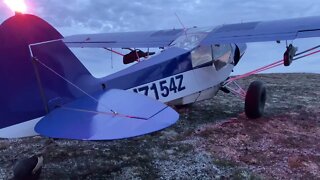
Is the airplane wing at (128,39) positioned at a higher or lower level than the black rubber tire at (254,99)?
higher

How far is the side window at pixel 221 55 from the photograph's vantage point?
9408 mm

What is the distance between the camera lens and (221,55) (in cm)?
972

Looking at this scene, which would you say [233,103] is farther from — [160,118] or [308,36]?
[160,118]

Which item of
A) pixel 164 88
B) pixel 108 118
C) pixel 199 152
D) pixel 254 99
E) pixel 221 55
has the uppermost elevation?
pixel 108 118

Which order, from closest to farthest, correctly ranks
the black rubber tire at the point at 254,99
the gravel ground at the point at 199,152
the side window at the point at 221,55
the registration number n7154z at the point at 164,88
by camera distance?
1. the gravel ground at the point at 199,152
2. the registration number n7154z at the point at 164,88
3. the black rubber tire at the point at 254,99
4. the side window at the point at 221,55

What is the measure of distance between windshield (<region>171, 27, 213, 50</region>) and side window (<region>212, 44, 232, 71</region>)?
482 mm

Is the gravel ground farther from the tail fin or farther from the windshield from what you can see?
the windshield

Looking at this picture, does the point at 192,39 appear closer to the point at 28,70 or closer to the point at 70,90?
the point at 70,90

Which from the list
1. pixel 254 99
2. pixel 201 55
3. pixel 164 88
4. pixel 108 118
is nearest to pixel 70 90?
pixel 108 118

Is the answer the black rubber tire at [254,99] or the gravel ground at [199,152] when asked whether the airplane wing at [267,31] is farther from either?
the gravel ground at [199,152]

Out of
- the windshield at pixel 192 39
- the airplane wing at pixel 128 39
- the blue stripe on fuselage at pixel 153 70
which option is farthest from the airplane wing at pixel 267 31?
the airplane wing at pixel 128 39

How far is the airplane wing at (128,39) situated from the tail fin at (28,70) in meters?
5.12

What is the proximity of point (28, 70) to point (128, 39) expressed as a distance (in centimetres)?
658

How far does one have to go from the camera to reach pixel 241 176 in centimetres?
585
